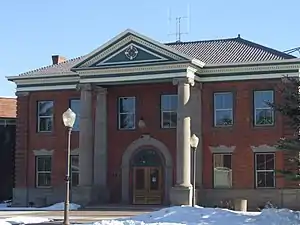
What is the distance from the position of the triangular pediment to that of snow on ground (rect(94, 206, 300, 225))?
44.2 ft

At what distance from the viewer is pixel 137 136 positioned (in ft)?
134

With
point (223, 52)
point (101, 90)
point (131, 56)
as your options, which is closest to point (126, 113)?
point (101, 90)

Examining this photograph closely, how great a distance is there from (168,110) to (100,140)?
4666 millimetres

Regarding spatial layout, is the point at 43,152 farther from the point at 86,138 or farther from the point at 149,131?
the point at 149,131

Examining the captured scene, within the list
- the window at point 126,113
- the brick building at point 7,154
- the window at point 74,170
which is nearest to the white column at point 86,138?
the window at point 126,113

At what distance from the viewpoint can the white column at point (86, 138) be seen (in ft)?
129

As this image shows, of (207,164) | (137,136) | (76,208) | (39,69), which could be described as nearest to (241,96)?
(207,164)

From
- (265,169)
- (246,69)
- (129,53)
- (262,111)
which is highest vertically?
(129,53)

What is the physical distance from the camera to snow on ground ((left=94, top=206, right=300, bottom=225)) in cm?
2280

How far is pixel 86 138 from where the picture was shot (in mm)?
39438

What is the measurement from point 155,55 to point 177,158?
614 cm

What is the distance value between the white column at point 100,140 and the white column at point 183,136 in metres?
5.92

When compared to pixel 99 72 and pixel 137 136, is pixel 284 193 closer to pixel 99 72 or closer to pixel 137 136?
pixel 137 136

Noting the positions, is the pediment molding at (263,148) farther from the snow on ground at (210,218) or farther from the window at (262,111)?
the snow on ground at (210,218)
